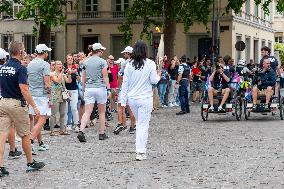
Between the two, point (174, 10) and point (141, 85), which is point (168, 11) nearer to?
point (174, 10)

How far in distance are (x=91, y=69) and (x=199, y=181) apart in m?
6.48

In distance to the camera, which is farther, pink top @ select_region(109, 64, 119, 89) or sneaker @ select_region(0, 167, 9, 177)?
pink top @ select_region(109, 64, 119, 89)

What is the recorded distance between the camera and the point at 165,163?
38.4 ft

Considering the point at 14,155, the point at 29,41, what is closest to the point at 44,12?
the point at 14,155

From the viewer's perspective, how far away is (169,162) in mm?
11836

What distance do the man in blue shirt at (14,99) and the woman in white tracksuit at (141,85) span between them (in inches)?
92.8

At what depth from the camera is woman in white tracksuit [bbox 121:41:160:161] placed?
12.5m

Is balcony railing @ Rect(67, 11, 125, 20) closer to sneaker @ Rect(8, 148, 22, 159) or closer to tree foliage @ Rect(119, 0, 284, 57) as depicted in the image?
tree foliage @ Rect(119, 0, 284, 57)

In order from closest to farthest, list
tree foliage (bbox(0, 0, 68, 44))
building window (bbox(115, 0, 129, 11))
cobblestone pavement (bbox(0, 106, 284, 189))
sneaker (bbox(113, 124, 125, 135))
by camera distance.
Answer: cobblestone pavement (bbox(0, 106, 284, 189))
sneaker (bbox(113, 124, 125, 135))
tree foliage (bbox(0, 0, 68, 44))
building window (bbox(115, 0, 129, 11))

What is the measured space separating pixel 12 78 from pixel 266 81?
11.3m

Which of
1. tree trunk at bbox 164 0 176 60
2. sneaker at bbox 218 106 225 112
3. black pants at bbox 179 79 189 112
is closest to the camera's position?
sneaker at bbox 218 106 225 112

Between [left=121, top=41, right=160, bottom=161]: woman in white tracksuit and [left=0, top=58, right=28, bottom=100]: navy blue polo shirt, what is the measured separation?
2.47 metres

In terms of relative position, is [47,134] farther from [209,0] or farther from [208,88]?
[209,0]

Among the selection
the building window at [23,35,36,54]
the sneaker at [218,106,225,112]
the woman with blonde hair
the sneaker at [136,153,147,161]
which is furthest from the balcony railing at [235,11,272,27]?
the sneaker at [136,153,147,161]
